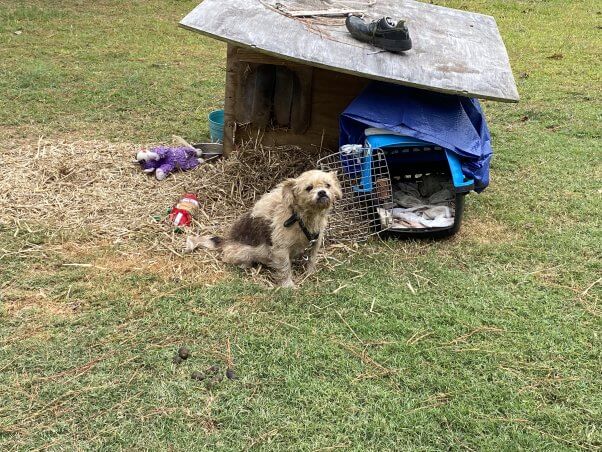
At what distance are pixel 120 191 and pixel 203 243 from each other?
60.8 inches

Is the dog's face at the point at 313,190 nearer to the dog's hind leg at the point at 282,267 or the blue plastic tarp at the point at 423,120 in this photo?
the dog's hind leg at the point at 282,267

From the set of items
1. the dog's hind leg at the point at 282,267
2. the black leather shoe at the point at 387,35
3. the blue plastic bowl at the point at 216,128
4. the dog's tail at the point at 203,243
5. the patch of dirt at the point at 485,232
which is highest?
the black leather shoe at the point at 387,35

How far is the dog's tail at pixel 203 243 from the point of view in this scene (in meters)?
4.93

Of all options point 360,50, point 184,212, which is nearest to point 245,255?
point 184,212

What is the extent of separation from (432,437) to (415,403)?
25cm

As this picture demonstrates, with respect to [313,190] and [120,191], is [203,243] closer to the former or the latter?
[313,190]

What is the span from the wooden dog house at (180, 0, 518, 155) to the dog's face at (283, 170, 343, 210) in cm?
121

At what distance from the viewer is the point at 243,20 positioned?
5.52m

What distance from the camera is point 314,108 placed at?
6473 millimetres

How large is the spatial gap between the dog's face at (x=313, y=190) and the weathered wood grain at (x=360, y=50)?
1.21m

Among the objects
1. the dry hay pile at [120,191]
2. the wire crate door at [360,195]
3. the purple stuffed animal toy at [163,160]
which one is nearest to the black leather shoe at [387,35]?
the wire crate door at [360,195]

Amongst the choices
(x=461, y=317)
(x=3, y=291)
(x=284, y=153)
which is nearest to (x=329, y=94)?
(x=284, y=153)

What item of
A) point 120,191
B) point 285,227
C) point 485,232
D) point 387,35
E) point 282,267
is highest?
point 387,35

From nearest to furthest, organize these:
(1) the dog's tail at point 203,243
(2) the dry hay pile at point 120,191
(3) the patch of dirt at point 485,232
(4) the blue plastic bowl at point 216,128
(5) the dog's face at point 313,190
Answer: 1. (5) the dog's face at point 313,190
2. (1) the dog's tail at point 203,243
3. (2) the dry hay pile at point 120,191
4. (3) the patch of dirt at point 485,232
5. (4) the blue plastic bowl at point 216,128
